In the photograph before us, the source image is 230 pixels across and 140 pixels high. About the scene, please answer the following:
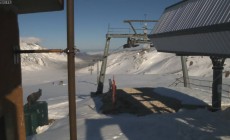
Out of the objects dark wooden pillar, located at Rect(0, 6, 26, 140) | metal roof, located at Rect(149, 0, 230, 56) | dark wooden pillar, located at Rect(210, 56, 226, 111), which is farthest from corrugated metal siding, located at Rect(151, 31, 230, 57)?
dark wooden pillar, located at Rect(0, 6, 26, 140)

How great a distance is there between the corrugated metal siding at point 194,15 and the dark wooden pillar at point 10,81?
500 cm

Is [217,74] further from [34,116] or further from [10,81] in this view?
[10,81]

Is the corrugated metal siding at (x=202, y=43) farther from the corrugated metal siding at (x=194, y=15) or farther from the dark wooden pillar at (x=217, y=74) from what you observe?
the dark wooden pillar at (x=217, y=74)

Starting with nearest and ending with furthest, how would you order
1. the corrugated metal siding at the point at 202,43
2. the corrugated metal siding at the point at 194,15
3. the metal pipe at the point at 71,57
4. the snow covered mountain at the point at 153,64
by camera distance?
the metal pipe at the point at 71,57 < the corrugated metal siding at the point at 202,43 < the corrugated metal siding at the point at 194,15 < the snow covered mountain at the point at 153,64

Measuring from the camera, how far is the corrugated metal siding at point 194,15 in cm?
922

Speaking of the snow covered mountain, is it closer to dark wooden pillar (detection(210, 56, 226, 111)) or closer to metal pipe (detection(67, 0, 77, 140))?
dark wooden pillar (detection(210, 56, 226, 111))

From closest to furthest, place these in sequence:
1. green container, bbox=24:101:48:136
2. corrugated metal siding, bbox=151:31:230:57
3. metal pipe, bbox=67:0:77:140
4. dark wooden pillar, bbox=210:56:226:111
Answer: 1. metal pipe, bbox=67:0:77:140
2. corrugated metal siding, bbox=151:31:230:57
3. green container, bbox=24:101:48:136
4. dark wooden pillar, bbox=210:56:226:111

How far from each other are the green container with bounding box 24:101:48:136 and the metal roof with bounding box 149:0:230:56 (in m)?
6.99

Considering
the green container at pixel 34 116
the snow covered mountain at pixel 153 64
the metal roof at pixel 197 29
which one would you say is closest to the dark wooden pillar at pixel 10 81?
the metal roof at pixel 197 29

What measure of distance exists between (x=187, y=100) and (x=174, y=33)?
10476 mm

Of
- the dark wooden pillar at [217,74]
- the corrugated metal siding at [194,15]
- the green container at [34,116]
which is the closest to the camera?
the corrugated metal siding at [194,15]

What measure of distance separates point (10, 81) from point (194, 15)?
22.1 feet

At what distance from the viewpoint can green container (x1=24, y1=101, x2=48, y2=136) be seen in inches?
650

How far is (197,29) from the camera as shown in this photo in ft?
33.2
